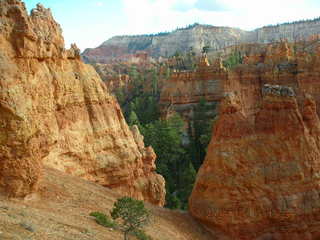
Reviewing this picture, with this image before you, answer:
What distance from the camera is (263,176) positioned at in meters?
17.3

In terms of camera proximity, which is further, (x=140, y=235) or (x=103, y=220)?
(x=140, y=235)

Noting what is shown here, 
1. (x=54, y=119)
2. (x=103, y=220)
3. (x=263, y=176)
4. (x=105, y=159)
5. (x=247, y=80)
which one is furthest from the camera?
(x=247, y=80)

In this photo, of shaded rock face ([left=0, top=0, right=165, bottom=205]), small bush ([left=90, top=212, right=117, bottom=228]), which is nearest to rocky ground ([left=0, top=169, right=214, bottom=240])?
small bush ([left=90, top=212, right=117, bottom=228])

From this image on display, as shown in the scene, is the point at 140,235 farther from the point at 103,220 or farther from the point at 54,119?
the point at 54,119

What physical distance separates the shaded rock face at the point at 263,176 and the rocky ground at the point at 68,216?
5.14 ft

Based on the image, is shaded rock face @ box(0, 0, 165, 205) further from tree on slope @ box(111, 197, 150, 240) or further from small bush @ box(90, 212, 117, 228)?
tree on slope @ box(111, 197, 150, 240)

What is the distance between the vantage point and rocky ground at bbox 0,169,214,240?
32.3 feet

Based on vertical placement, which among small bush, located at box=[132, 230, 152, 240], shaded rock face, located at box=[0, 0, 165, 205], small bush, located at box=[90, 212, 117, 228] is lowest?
small bush, located at box=[132, 230, 152, 240]

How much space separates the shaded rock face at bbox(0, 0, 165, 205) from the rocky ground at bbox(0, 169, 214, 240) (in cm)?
90

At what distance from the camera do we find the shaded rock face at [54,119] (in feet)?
39.9

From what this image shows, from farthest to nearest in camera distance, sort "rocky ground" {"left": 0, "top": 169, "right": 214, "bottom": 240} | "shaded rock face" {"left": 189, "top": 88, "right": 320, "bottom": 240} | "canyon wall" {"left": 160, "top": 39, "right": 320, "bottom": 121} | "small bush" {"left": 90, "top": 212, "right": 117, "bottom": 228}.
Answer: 1. "canyon wall" {"left": 160, "top": 39, "right": 320, "bottom": 121}
2. "shaded rock face" {"left": 189, "top": 88, "right": 320, "bottom": 240}
3. "small bush" {"left": 90, "top": 212, "right": 117, "bottom": 228}
4. "rocky ground" {"left": 0, "top": 169, "right": 214, "bottom": 240}

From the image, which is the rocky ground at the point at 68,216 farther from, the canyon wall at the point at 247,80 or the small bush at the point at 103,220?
the canyon wall at the point at 247,80

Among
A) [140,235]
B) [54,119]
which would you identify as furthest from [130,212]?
[54,119]

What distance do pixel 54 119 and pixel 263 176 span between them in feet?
29.0
